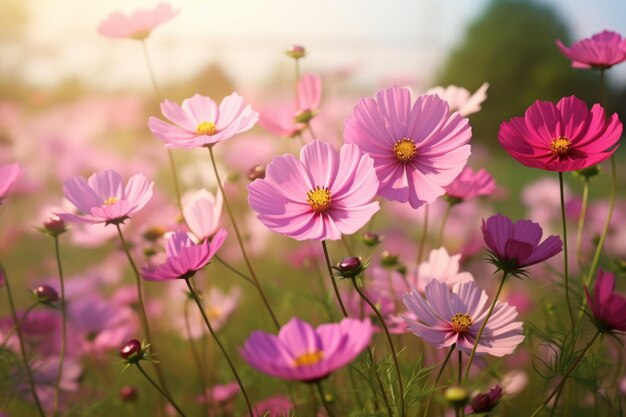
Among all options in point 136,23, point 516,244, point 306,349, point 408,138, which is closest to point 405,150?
point 408,138

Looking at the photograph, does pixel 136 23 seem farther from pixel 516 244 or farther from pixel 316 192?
pixel 516 244

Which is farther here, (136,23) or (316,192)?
(136,23)

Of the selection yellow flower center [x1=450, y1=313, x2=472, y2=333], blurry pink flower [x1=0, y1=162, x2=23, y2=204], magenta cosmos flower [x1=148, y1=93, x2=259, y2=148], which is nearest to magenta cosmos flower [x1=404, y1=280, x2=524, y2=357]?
yellow flower center [x1=450, y1=313, x2=472, y2=333]

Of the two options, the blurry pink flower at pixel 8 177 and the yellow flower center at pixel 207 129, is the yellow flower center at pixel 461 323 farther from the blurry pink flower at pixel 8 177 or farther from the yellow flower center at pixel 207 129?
the blurry pink flower at pixel 8 177

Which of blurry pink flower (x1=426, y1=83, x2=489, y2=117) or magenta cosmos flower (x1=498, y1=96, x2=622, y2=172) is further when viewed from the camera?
blurry pink flower (x1=426, y1=83, x2=489, y2=117)

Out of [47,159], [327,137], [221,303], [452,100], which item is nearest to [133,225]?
[221,303]

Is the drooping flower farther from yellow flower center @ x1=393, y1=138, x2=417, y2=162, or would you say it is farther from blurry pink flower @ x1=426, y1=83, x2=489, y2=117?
blurry pink flower @ x1=426, y1=83, x2=489, y2=117

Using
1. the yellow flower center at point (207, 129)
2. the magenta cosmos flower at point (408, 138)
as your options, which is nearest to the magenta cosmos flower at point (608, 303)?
the magenta cosmos flower at point (408, 138)
